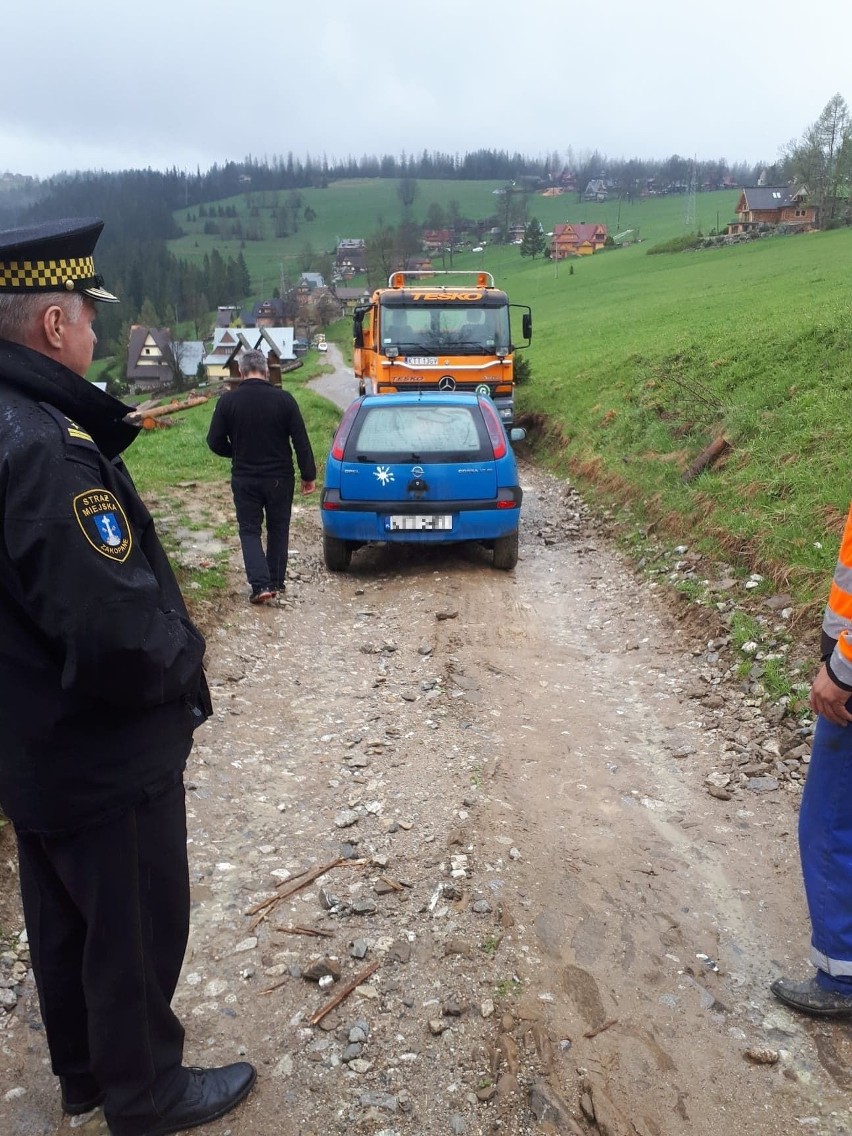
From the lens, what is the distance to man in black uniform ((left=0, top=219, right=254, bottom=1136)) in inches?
70.5

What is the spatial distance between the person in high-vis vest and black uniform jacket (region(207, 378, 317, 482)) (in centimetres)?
500

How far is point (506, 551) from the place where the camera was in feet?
26.1

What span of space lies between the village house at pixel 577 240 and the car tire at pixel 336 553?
90198mm

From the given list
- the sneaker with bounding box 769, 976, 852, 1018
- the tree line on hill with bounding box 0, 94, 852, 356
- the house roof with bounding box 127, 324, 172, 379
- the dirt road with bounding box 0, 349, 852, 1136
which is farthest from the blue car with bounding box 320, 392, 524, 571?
the house roof with bounding box 127, 324, 172, 379

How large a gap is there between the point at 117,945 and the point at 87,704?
2.20ft

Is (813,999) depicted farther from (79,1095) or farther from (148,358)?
(148,358)

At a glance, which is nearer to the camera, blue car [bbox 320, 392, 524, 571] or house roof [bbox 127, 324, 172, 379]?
blue car [bbox 320, 392, 524, 571]

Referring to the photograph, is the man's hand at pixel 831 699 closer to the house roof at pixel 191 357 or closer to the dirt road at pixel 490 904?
the dirt road at pixel 490 904

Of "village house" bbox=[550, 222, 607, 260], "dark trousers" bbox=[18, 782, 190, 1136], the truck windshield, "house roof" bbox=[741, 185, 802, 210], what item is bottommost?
"dark trousers" bbox=[18, 782, 190, 1136]

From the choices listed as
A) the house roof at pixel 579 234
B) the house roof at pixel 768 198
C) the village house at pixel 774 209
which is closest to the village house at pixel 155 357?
the house roof at pixel 579 234

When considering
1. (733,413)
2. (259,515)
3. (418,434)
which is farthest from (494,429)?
(733,413)

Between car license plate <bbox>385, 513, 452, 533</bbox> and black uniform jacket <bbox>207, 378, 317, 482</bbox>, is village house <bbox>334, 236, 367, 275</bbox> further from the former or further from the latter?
black uniform jacket <bbox>207, 378, 317, 482</bbox>

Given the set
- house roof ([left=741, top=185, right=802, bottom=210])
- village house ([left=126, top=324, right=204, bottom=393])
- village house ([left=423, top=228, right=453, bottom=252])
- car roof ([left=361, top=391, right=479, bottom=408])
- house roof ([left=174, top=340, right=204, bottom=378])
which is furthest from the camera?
village house ([left=423, top=228, right=453, bottom=252])

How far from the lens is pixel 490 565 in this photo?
27.2ft
